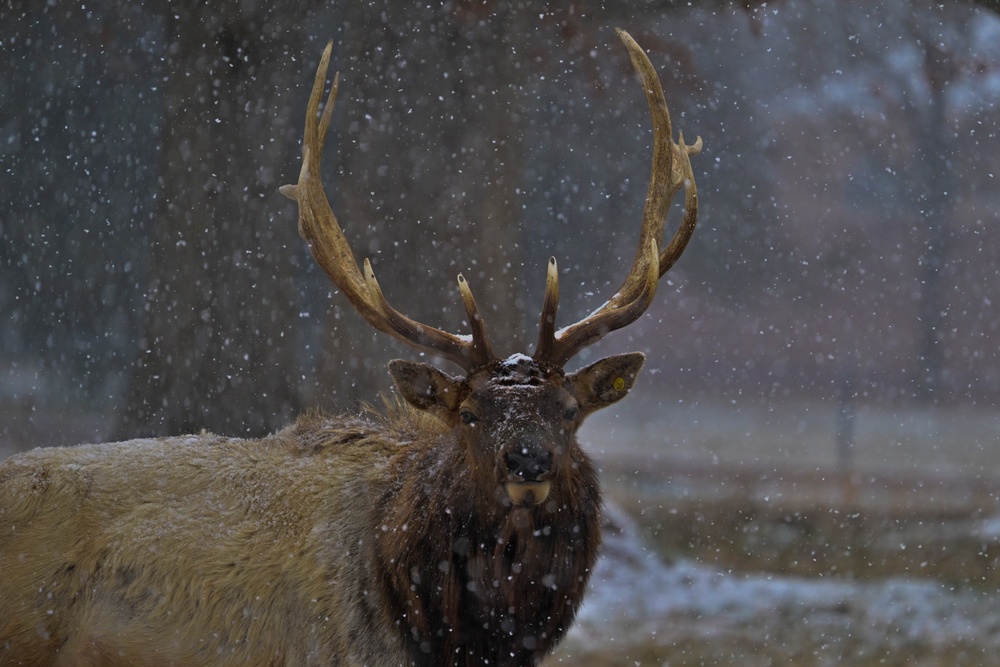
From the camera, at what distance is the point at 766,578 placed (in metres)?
8.50

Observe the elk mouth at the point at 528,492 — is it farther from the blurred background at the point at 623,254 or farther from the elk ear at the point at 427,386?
the blurred background at the point at 623,254

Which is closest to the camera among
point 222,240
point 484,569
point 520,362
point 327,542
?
point 484,569

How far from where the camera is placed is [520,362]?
3.84m

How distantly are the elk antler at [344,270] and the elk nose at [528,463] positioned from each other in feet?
1.92

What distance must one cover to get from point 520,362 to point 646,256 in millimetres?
872

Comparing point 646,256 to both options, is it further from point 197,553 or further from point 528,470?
point 197,553

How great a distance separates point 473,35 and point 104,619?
A: 493 centimetres

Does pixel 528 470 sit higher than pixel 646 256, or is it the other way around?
pixel 646 256

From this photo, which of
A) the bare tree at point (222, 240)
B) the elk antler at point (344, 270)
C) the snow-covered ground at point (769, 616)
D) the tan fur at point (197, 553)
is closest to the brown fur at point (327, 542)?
the tan fur at point (197, 553)

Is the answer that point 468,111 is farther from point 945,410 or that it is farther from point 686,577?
point 945,410

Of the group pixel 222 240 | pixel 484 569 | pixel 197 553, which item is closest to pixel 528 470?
pixel 484 569

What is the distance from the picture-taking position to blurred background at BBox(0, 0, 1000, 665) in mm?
6910

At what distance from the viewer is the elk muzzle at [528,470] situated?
11.2 feet

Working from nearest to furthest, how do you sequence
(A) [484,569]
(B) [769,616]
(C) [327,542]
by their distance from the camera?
(A) [484,569] < (C) [327,542] < (B) [769,616]
